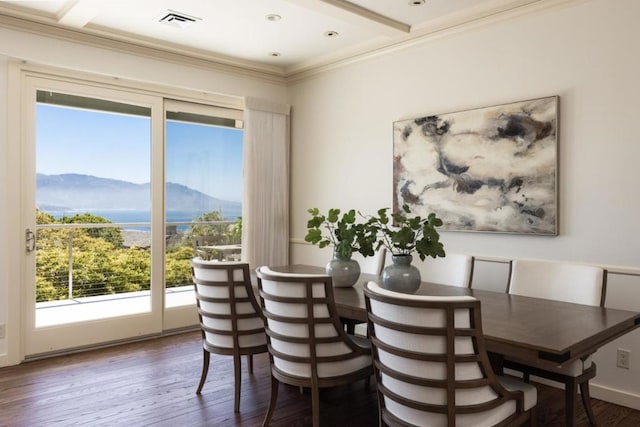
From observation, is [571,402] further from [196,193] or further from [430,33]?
[196,193]

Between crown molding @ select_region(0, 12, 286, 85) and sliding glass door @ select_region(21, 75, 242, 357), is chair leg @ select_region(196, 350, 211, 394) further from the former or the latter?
crown molding @ select_region(0, 12, 286, 85)

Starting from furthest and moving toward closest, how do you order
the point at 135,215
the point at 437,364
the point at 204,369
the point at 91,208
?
the point at 135,215
the point at 91,208
the point at 204,369
the point at 437,364

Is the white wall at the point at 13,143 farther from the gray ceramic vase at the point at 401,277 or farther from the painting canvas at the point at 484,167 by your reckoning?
the gray ceramic vase at the point at 401,277

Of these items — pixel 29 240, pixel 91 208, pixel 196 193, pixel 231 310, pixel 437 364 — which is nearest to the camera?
pixel 437 364

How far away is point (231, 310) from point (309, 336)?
2.26 feet

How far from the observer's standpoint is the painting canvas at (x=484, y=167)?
11.0 feet

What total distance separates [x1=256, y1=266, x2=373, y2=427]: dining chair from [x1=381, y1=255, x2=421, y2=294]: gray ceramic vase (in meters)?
0.41

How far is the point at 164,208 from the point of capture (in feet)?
15.5

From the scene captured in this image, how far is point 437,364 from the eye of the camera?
1.81 m

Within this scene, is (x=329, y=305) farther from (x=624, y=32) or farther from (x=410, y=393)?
(x=624, y=32)

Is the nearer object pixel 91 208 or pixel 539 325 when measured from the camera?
pixel 539 325

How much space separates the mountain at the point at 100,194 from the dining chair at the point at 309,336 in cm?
243

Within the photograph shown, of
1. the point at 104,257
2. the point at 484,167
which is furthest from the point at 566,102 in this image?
the point at 104,257

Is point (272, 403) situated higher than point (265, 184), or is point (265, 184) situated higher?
point (265, 184)
